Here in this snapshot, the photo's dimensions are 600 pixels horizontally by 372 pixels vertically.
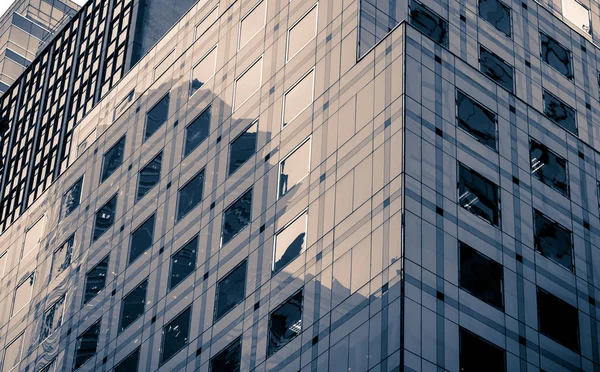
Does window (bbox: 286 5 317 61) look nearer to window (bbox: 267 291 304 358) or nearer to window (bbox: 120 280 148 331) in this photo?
window (bbox: 267 291 304 358)

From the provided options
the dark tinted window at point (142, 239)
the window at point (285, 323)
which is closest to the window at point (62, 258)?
the dark tinted window at point (142, 239)

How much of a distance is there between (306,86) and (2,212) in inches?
2225

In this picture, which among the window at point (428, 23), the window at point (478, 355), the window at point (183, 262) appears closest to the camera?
the window at point (478, 355)

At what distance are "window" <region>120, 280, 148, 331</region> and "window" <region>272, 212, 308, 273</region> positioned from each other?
11.1 meters

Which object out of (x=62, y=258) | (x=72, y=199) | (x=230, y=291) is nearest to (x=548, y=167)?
(x=230, y=291)

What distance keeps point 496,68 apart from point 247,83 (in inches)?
496

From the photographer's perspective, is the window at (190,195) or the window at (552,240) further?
the window at (190,195)

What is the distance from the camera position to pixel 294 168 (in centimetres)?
5209

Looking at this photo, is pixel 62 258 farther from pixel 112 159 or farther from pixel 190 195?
pixel 190 195

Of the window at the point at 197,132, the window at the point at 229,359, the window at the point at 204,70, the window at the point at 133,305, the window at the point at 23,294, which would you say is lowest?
the window at the point at 229,359

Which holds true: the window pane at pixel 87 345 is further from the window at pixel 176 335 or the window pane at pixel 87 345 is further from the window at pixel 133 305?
the window at pixel 176 335

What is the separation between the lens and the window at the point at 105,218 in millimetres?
65562

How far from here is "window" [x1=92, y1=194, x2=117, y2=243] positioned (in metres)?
65.6

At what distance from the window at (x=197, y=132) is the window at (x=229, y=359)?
1340cm
